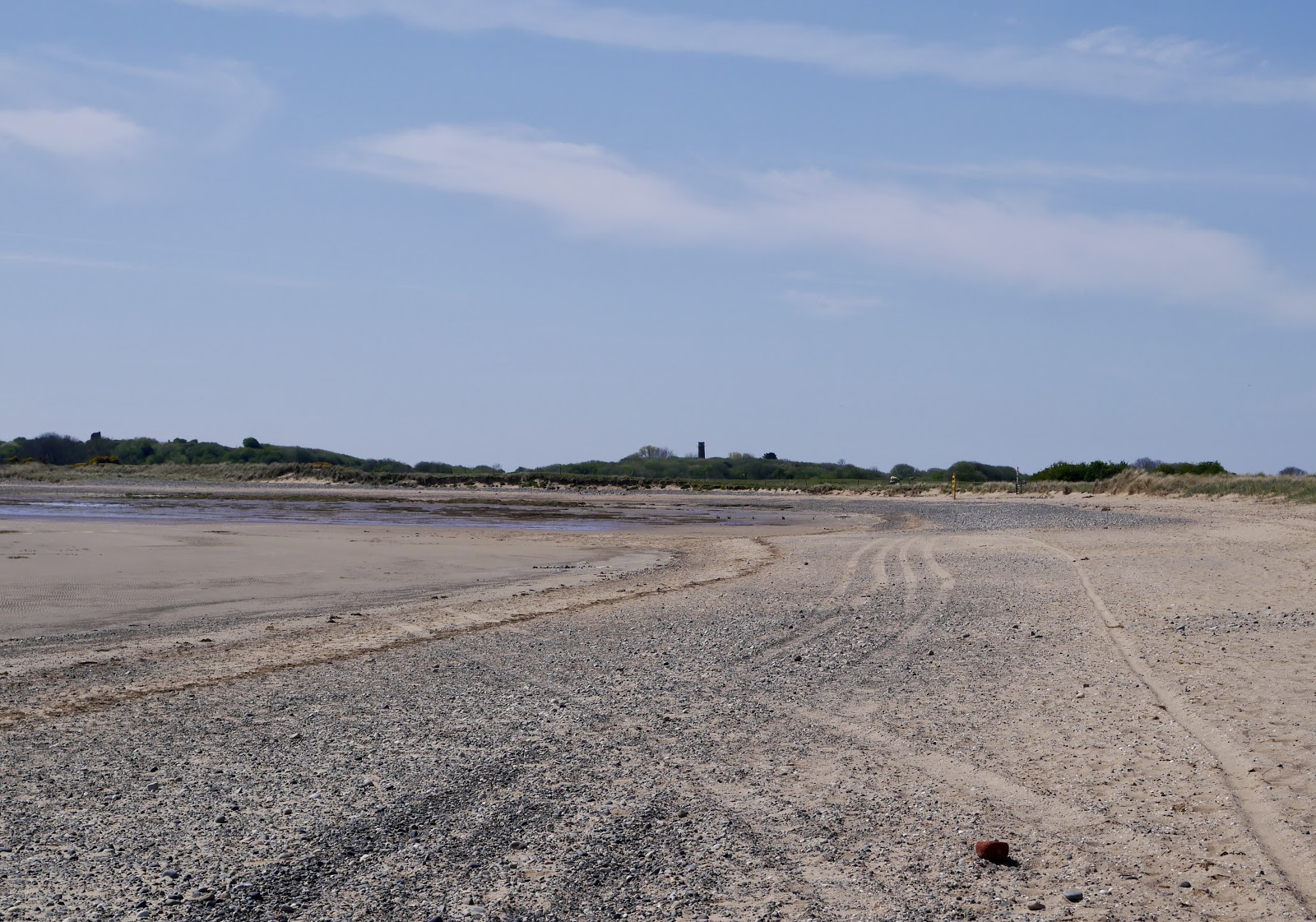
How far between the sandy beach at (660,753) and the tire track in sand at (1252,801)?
0.06 feet

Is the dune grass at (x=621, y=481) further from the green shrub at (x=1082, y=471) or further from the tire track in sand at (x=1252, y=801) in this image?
the tire track in sand at (x=1252, y=801)

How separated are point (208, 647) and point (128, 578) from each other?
5.86m

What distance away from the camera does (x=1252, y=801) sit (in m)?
4.67

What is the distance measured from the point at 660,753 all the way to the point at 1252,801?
2.82 m

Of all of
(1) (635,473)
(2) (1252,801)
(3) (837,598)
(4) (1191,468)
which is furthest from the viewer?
(1) (635,473)

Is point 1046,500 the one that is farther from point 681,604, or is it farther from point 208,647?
point 208,647

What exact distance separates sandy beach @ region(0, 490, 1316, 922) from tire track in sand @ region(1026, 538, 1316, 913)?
2cm

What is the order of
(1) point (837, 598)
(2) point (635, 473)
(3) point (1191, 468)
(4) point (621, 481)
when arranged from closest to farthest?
(1) point (837, 598) → (3) point (1191, 468) → (4) point (621, 481) → (2) point (635, 473)

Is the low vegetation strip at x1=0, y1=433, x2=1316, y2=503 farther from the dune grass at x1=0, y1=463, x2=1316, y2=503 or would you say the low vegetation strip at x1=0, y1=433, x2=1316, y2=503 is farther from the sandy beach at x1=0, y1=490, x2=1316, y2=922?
the sandy beach at x1=0, y1=490, x2=1316, y2=922

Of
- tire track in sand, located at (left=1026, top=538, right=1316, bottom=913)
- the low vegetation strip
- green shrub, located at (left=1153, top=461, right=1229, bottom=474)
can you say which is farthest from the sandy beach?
green shrub, located at (left=1153, top=461, right=1229, bottom=474)

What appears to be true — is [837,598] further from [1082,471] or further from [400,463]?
[400,463]

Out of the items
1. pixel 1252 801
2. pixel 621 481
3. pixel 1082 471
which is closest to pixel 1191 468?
pixel 1082 471

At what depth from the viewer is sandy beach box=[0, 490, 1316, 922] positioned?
3.90 metres

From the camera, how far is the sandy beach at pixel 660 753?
12.8 ft
